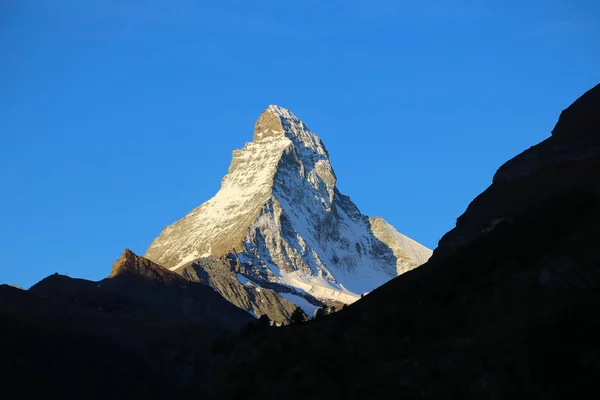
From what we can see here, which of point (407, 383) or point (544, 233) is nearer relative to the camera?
point (407, 383)

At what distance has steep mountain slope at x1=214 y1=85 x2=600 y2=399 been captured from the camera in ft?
428

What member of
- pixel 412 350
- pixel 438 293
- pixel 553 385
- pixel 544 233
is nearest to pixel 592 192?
pixel 544 233

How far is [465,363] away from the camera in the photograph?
458 feet

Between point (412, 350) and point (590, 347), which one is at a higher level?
point (412, 350)

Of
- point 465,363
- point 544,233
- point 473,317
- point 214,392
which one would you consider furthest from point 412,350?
point 214,392

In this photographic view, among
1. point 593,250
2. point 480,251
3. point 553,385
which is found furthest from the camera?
point 480,251

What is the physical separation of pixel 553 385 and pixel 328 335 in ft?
208

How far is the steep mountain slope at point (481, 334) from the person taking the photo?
13050 cm

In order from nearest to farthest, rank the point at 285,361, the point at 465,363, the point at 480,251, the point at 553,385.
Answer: the point at 553,385 → the point at 465,363 → the point at 285,361 → the point at 480,251

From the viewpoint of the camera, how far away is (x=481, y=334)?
150 m

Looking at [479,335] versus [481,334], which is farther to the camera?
[481,334]

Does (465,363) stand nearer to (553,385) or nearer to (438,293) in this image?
(553,385)

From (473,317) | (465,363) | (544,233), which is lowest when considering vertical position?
(465,363)

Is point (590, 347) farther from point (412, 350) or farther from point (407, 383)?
point (412, 350)
